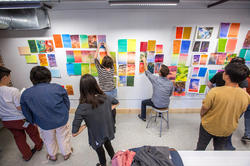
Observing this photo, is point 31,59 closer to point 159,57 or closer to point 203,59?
point 159,57

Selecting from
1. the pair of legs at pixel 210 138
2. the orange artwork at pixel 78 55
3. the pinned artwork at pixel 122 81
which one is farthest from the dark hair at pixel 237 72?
the orange artwork at pixel 78 55

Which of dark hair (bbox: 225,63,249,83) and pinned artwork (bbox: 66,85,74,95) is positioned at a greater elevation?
dark hair (bbox: 225,63,249,83)

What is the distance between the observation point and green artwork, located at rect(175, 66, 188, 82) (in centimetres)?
263

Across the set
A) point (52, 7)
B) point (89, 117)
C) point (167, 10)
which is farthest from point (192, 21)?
point (52, 7)

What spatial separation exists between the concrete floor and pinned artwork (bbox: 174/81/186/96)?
2.01ft

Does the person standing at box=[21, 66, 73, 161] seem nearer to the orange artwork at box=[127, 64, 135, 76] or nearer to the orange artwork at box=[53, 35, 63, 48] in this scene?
the orange artwork at box=[53, 35, 63, 48]

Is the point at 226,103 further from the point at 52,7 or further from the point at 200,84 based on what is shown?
the point at 52,7

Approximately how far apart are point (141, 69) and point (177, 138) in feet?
5.09

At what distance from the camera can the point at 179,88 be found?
2797 millimetres

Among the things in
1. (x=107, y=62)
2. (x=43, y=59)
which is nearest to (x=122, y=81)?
(x=107, y=62)

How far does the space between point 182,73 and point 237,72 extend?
5.07 feet

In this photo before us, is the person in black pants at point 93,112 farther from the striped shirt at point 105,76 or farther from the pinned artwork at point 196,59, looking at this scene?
the pinned artwork at point 196,59

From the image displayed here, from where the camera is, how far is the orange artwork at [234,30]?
2318mm

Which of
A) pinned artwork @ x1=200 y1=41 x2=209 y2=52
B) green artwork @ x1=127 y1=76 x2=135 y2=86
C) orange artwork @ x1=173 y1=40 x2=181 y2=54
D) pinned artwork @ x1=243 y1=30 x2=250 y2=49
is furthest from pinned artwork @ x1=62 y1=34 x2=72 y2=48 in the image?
pinned artwork @ x1=243 y1=30 x2=250 y2=49
